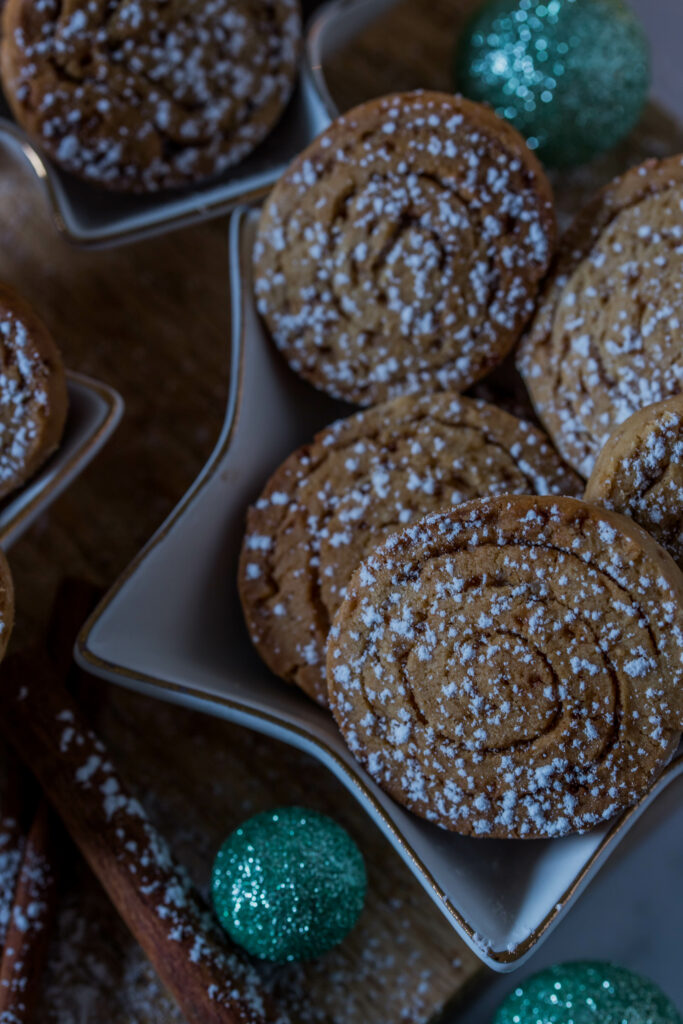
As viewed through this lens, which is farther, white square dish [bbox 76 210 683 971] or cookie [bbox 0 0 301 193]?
cookie [bbox 0 0 301 193]

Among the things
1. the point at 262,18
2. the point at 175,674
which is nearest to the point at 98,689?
the point at 175,674

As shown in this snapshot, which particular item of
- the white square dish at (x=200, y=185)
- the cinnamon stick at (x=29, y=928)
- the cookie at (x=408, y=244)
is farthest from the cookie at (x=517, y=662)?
the white square dish at (x=200, y=185)

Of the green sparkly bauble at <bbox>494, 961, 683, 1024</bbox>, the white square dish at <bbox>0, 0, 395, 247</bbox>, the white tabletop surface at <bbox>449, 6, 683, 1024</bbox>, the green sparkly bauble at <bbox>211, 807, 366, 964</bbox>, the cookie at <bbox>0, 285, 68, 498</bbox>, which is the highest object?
the white square dish at <bbox>0, 0, 395, 247</bbox>

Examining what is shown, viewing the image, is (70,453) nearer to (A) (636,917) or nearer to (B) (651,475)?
(B) (651,475)

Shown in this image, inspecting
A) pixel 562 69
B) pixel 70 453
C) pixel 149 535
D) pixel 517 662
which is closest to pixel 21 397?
pixel 70 453

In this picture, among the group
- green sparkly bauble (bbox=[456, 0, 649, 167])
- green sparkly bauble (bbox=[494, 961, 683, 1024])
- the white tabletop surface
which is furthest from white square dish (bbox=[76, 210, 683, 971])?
green sparkly bauble (bbox=[456, 0, 649, 167])

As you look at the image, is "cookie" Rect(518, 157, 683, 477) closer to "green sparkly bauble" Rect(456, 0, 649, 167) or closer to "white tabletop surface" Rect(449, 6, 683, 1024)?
"green sparkly bauble" Rect(456, 0, 649, 167)

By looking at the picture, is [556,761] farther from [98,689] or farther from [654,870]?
[98,689]
